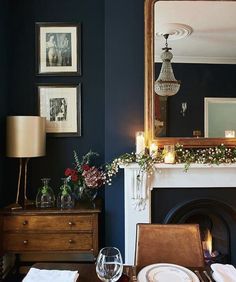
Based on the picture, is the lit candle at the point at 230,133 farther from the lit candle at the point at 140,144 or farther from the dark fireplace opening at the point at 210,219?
the lit candle at the point at 140,144

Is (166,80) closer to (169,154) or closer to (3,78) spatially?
(169,154)

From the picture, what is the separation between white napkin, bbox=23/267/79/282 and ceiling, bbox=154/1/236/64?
75.0 inches

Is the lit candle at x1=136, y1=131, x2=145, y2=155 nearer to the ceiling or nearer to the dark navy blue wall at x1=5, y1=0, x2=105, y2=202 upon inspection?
the dark navy blue wall at x1=5, y1=0, x2=105, y2=202

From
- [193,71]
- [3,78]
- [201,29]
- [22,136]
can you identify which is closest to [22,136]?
[22,136]

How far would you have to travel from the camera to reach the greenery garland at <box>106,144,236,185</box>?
228cm

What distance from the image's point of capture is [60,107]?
2.73 meters

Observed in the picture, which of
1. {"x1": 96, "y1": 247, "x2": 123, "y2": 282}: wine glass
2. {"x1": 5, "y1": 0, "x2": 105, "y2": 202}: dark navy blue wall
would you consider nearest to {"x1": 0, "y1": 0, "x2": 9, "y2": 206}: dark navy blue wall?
{"x1": 5, "y1": 0, "x2": 105, "y2": 202}: dark navy blue wall

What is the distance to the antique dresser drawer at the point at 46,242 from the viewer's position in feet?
7.55

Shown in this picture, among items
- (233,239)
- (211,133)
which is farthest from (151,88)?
(233,239)

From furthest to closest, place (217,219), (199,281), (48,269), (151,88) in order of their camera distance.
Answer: (217,219)
(151,88)
(48,269)
(199,281)

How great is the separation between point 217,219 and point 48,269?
6.12ft

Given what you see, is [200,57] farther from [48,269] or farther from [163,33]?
[48,269]

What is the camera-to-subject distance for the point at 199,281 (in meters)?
1.13

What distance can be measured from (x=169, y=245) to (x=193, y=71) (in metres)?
1.58
